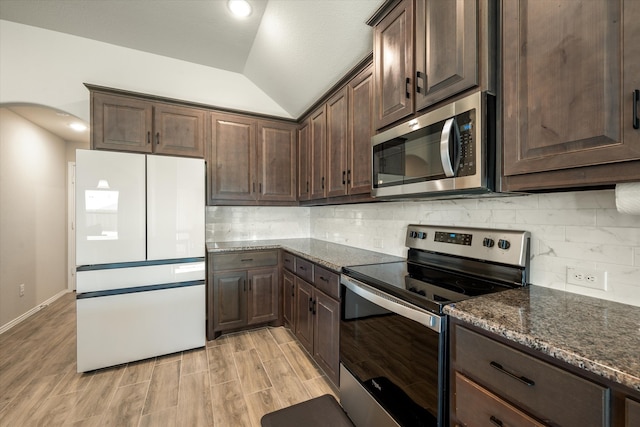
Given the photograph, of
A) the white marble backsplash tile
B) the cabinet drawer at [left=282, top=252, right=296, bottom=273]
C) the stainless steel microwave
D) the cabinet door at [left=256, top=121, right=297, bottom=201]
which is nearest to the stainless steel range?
the stainless steel microwave

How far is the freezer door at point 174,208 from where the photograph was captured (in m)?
2.31

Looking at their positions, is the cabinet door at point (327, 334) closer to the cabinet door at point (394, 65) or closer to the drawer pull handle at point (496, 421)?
the drawer pull handle at point (496, 421)

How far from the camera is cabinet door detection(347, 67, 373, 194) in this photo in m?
1.95

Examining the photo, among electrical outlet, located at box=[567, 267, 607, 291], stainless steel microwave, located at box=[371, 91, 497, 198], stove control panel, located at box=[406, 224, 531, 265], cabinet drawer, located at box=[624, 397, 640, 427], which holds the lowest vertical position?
cabinet drawer, located at box=[624, 397, 640, 427]

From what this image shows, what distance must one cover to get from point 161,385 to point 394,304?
1.91 meters

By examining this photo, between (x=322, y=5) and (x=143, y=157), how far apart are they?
1.87m

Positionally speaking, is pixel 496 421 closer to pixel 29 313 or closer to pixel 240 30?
pixel 240 30

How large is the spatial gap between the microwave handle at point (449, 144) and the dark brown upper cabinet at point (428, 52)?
15 centimetres

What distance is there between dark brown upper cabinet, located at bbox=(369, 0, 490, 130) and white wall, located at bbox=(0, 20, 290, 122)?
2.30 metres

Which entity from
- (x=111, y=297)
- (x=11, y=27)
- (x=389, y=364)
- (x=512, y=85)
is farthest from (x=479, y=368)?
(x=11, y=27)

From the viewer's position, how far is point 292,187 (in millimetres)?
3223

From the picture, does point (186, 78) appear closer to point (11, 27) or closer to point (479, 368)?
point (11, 27)

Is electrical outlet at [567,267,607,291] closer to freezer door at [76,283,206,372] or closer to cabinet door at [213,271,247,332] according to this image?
cabinet door at [213,271,247,332]

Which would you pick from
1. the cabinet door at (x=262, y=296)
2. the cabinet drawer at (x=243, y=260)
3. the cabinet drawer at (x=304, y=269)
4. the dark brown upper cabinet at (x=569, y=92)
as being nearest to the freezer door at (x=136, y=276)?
the cabinet drawer at (x=243, y=260)
